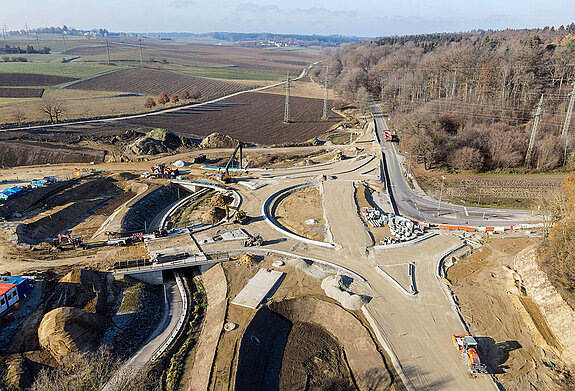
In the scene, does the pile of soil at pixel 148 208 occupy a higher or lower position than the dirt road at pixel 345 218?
lower

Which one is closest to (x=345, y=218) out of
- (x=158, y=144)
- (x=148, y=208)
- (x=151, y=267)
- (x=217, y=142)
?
(x=151, y=267)

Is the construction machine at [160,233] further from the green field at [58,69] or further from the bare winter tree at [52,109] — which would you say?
the green field at [58,69]

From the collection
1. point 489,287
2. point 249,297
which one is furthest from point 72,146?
point 489,287

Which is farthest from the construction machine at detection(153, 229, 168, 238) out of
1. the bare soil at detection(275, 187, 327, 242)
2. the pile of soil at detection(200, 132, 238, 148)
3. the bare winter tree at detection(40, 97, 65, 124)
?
the bare winter tree at detection(40, 97, 65, 124)

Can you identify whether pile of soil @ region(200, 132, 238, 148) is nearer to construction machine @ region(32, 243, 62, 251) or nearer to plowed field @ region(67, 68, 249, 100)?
construction machine @ region(32, 243, 62, 251)

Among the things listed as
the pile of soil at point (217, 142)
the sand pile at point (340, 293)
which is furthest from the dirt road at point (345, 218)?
the pile of soil at point (217, 142)

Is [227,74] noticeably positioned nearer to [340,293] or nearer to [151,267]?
[151,267]

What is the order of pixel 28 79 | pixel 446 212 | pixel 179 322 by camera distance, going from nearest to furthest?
pixel 179 322
pixel 446 212
pixel 28 79
